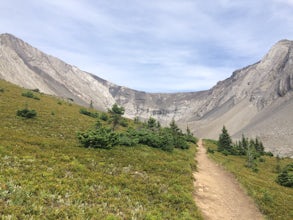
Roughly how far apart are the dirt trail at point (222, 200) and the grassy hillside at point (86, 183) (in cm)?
97

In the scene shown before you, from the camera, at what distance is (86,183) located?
13.9 m

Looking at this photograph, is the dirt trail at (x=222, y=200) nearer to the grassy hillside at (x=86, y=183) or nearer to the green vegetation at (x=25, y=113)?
the grassy hillside at (x=86, y=183)

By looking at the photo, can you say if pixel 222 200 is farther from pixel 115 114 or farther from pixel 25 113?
pixel 115 114

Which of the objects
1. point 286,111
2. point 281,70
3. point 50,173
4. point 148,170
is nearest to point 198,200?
point 148,170

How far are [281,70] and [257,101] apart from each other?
32.5 meters

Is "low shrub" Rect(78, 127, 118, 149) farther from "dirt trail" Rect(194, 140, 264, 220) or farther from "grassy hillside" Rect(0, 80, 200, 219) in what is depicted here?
"dirt trail" Rect(194, 140, 264, 220)

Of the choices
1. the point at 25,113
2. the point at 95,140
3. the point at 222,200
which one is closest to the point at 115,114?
the point at 25,113

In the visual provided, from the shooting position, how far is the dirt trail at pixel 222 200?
15290 millimetres

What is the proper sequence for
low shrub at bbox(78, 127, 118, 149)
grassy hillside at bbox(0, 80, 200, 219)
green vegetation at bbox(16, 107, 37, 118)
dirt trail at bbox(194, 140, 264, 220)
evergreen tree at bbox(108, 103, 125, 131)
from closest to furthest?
grassy hillside at bbox(0, 80, 200, 219), dirt trail at bbox(194, 140, 264, 220), low shrub at bbox(78, 127, 118, 149), green vegetation at bbox(16, 107, 37, 118), evergreen tree at bbox(108, 103, 125, 131)

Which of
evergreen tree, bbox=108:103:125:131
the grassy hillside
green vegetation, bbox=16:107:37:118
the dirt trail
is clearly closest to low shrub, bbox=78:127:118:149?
the grassy hillside

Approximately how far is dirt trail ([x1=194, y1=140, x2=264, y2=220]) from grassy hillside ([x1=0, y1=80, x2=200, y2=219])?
3.20 ft

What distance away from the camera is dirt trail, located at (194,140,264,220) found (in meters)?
15.3

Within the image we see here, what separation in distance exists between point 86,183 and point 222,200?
957 centimetres

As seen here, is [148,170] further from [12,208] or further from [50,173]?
[12,208]
